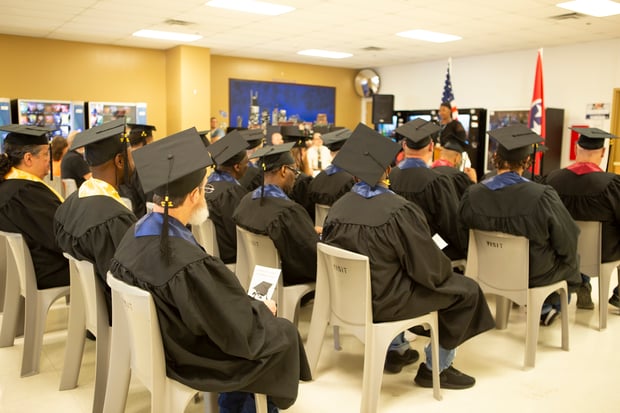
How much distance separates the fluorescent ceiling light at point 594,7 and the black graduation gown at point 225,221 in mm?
5414

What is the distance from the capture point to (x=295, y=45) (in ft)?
34.9

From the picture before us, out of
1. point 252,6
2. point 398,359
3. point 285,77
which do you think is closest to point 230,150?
point 398,359

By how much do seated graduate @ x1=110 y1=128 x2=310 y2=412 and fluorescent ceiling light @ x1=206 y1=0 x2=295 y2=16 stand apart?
565 cm

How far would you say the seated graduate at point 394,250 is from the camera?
277 cm

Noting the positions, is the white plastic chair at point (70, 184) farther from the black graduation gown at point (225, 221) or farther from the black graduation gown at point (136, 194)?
the black graduation gown at point (225, 221)

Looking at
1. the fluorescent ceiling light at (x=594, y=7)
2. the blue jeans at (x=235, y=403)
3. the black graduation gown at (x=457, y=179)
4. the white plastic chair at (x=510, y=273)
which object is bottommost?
the blue jeans at (x=235, y=403)

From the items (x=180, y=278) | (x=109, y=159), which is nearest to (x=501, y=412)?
(x=180, y=278)

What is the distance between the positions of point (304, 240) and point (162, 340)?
1.54 meters

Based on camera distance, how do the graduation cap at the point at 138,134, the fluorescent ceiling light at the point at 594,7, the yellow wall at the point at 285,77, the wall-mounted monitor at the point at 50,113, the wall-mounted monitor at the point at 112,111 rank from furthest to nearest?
1. the yellow wall at the point at 285,77
2. the wall-mounted monitor at the point at 112,111
3. the wall-mounted monitor at the point at 50,113
4. the fluorescent ceiling light at the point at 594,7
5. the graduation cap at the point at 138,134

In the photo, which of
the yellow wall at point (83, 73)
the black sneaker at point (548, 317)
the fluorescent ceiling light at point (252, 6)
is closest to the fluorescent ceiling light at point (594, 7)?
the fluorescent ceiling light at point (252, 6)

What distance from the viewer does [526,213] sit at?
3338 mm

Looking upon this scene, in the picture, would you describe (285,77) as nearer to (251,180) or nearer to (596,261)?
(251,180)

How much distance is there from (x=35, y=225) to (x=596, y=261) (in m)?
3.98

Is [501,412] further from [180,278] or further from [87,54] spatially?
[87,54]
